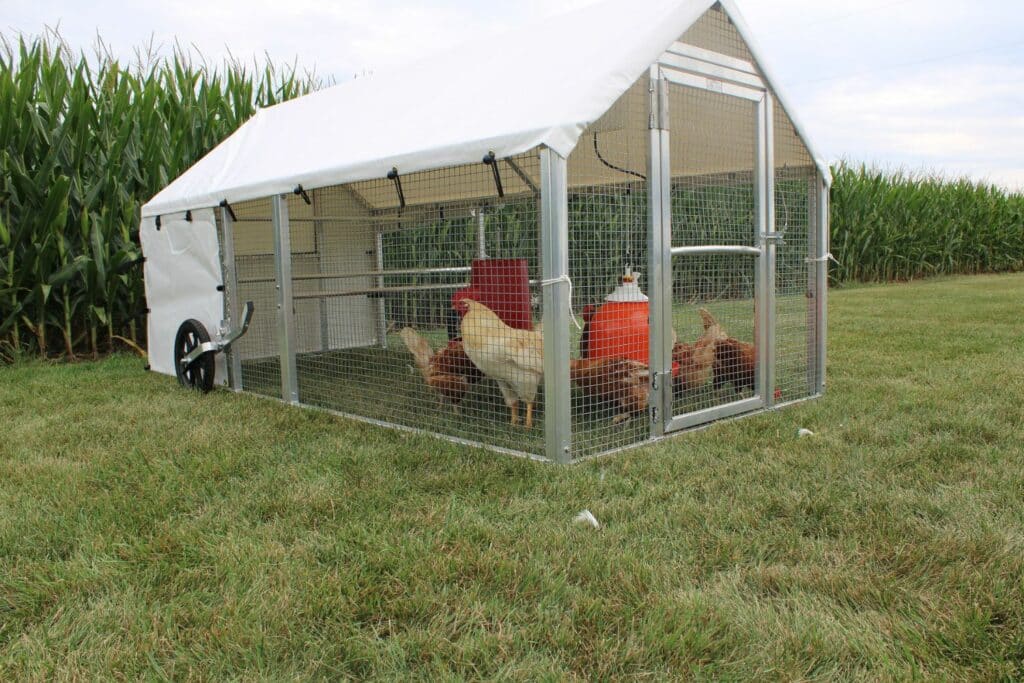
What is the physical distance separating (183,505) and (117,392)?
7.65ft

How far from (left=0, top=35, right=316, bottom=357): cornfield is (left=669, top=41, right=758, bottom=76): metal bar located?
4201 millimetres

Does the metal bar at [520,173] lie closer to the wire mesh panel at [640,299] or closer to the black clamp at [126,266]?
the wire mesh panel at [640,299]

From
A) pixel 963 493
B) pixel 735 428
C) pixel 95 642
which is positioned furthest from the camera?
pixel 735 428

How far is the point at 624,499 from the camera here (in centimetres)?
247

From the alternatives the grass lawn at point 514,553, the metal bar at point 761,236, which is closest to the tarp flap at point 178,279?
the grass lawn at point 514,553

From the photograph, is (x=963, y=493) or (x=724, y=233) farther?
(x=724, y=233)

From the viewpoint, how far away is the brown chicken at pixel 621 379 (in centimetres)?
325

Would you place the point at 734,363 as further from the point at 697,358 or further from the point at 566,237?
the point at 566,237

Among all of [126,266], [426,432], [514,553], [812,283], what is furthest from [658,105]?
[126,266]

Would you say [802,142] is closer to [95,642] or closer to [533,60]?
[533,60]

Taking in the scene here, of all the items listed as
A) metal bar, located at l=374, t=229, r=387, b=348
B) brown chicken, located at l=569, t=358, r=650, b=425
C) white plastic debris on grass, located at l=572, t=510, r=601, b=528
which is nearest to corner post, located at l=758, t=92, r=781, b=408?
brown chicken, located at l=569, t=358, r=650, b=425

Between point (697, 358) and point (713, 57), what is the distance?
134 cm

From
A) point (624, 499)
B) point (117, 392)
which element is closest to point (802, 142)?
point (624, 499)

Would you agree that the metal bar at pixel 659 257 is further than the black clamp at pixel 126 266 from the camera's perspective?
No
